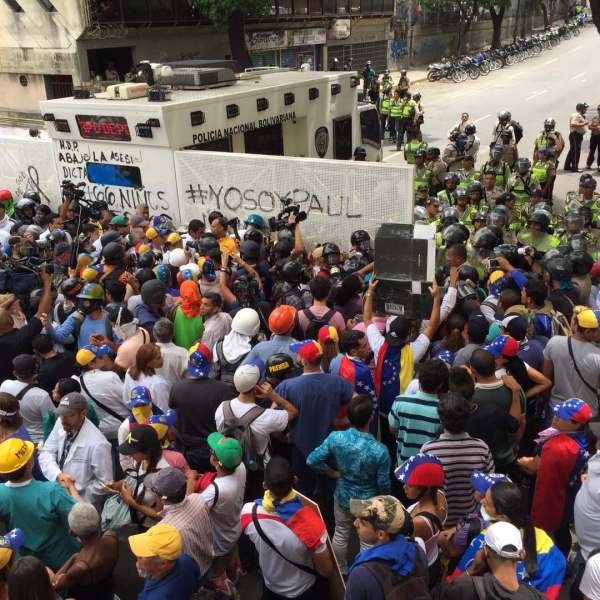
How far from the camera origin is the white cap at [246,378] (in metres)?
4.27

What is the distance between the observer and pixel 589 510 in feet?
11.7

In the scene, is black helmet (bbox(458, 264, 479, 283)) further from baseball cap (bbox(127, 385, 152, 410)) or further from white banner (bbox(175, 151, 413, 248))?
baseball cap (bbox(127, 385, 152, 410))

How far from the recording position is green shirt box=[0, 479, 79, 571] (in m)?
3.73

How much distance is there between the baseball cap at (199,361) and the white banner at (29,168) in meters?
7.20

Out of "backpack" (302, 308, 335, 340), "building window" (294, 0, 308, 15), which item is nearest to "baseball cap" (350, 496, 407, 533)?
"backpack" (302, 308, 335, 340)

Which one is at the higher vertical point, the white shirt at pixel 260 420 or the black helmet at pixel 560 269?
the black helmet at pixel 560 269

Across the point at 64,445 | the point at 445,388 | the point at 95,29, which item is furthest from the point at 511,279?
the point at 95,29

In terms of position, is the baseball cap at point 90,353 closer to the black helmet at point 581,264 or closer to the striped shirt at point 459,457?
the striped shirt at point 459,457

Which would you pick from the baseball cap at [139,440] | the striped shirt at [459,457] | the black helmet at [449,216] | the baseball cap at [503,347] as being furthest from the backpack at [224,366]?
the black helmet at [449,216]

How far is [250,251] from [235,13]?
20392 millimetres

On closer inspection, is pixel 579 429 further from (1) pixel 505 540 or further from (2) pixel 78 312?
(2) pixel 78 312

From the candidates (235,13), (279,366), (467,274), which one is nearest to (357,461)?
(279,366)

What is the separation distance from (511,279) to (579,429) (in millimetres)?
2222

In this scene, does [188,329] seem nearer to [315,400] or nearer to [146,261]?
[146,261]
